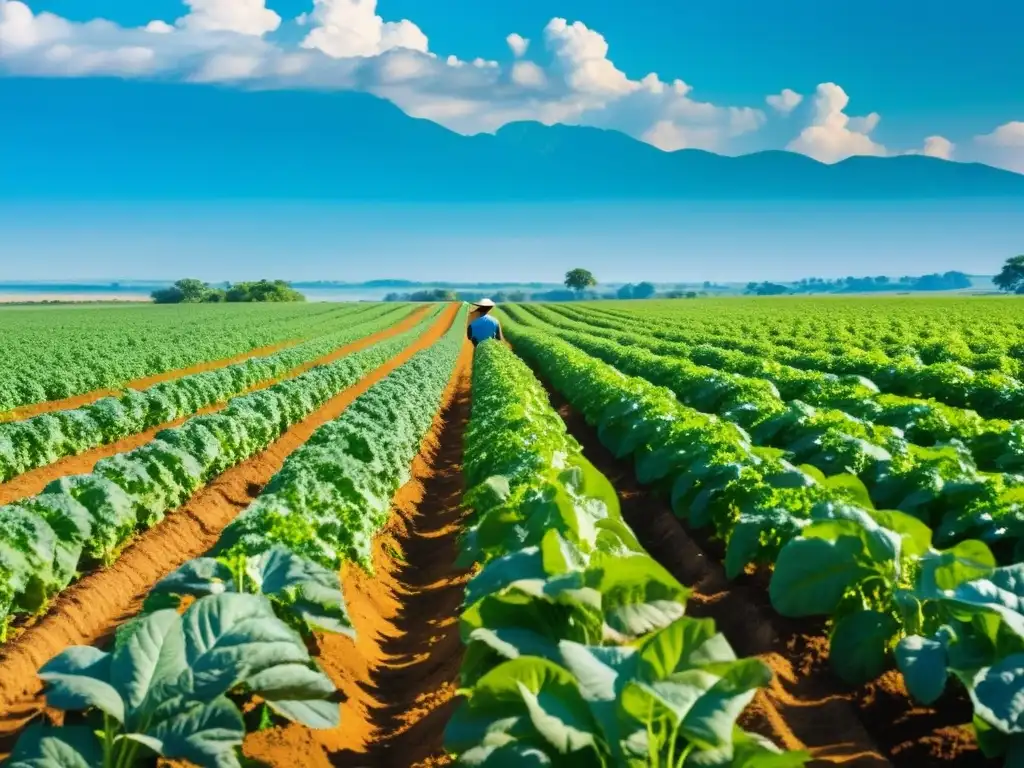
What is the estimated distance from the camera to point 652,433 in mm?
10742

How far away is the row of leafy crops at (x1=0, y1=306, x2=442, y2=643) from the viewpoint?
268 inches

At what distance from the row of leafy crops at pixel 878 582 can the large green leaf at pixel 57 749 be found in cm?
343

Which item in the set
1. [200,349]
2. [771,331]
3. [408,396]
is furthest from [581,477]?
[771,331]

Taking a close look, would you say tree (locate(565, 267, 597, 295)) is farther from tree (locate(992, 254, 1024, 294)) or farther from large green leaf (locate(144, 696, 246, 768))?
large green leaf (locate(144, 696, 246, 768))

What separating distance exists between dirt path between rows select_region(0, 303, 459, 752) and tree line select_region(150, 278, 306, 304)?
135 metres

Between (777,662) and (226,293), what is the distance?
15571cm

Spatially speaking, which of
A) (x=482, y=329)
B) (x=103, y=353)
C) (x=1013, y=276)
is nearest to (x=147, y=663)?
(x=482, y=329)

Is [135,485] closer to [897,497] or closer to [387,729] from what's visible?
[387,729]

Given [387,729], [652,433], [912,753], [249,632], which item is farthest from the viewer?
[652,433]

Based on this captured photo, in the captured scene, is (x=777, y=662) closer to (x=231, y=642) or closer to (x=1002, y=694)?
(x=1002, y=694)

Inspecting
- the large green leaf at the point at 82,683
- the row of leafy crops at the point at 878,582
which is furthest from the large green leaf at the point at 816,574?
the large green leaf at the point at 82,683

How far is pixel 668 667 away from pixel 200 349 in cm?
3593

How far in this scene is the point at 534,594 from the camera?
3756mm

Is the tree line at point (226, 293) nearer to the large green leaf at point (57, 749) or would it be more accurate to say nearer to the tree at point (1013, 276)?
the tree at point (1013, 276)
